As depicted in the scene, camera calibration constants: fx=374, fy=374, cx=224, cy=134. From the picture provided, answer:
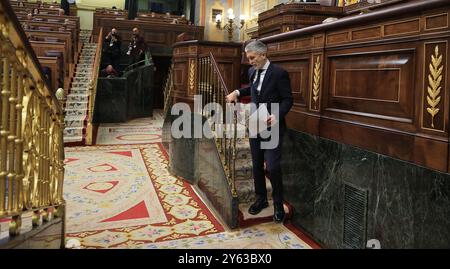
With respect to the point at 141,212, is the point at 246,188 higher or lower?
higher

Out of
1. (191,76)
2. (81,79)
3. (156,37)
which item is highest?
(156,37)

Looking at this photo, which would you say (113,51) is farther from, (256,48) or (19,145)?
(19,145)

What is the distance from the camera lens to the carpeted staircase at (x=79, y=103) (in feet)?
24.1

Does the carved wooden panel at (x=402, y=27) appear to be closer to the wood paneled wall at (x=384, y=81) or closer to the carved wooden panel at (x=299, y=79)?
the wood paneled wall at (x=384, y=81)

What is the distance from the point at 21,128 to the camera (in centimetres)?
174

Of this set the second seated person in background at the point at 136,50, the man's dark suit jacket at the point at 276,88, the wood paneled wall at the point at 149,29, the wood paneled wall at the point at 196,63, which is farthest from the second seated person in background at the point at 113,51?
the man's dark suit jacket at the point at 276,88

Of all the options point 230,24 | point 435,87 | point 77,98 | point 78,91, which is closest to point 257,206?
point 435,87

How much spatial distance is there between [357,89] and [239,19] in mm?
12644

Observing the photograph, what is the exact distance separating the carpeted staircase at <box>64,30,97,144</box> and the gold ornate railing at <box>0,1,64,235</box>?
5141 mm

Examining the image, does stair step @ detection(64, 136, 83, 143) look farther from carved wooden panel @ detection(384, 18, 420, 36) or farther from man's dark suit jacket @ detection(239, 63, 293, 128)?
carved wooden panel @ detection(384, 18, 420, 36)

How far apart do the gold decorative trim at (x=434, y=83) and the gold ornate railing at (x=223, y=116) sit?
1641 millimetres

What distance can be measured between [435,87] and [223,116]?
210 centimetres

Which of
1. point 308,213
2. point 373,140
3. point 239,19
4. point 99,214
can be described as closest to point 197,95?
point 99,214

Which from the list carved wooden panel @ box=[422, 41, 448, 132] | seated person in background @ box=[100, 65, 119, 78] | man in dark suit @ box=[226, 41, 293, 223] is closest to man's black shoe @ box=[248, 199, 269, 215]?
man in dark suit @ box=[226, 41, 293, 223]
